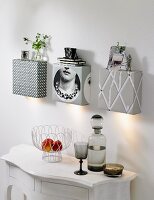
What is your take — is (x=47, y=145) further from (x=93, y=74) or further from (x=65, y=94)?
(x=93, y=74)

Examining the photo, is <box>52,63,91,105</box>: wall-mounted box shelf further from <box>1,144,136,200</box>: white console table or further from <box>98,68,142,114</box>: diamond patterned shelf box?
<box>1,144,136,200</box>: white console table

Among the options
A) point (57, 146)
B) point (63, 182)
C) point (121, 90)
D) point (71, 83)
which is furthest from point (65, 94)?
point (63, 182)

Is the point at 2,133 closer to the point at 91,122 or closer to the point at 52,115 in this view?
the point at 52,115

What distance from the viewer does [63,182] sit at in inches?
97.0

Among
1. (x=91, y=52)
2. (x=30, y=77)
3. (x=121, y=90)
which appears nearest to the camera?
(x=121, y=90)

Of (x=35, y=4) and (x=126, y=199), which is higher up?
(x=35, y=4)

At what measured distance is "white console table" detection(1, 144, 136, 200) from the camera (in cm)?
240

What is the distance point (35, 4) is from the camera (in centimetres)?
298

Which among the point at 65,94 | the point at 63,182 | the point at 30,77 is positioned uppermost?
the point at 30,77

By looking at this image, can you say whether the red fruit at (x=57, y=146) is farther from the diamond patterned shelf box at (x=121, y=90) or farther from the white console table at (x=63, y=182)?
the diamond patterned shelf box at (x=121, y=90)

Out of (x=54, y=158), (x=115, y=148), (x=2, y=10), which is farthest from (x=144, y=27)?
(x=2, y=10)

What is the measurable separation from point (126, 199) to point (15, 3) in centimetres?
163

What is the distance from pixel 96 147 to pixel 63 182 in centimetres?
29

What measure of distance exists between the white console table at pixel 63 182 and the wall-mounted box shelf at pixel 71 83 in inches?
16.3
